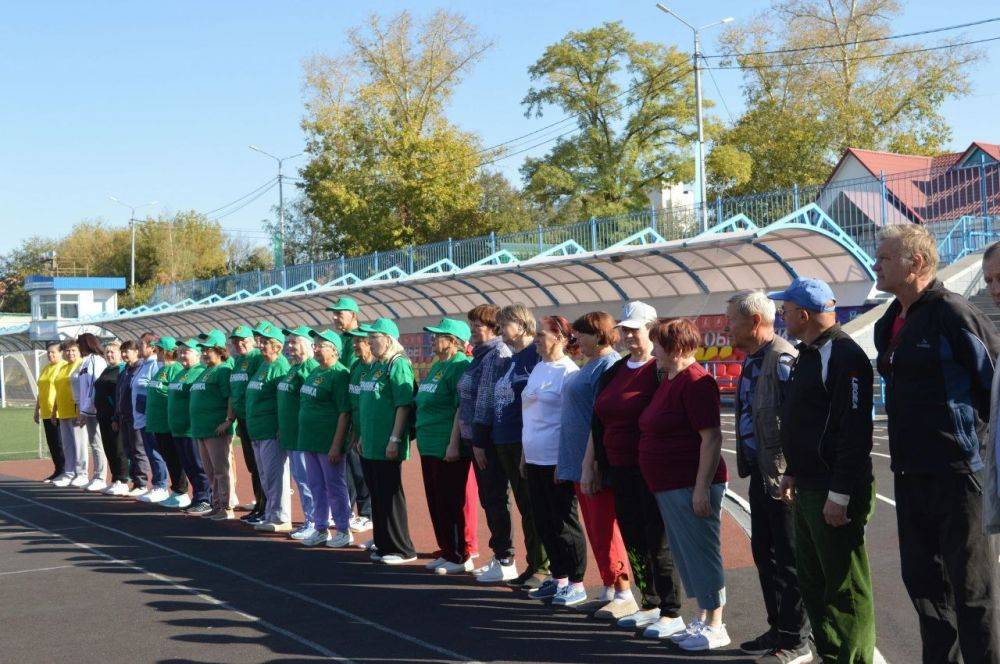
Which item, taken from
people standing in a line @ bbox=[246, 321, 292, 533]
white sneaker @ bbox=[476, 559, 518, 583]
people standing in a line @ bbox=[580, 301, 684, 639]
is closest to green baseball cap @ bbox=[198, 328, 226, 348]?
people standing in a line @ bbox=[246, 321, 292, 533]

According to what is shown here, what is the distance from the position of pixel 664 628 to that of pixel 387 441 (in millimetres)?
3435

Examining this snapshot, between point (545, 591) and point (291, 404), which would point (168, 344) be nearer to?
point (291, 404)

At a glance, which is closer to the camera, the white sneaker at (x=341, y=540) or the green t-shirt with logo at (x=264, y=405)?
the white sneaker at (x=341, y=540)

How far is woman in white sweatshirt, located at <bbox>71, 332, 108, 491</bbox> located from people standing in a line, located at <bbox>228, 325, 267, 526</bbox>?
3.97 metres

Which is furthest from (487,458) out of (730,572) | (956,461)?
(956,461)

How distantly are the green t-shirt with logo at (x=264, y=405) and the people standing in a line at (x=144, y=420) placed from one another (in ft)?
10.2

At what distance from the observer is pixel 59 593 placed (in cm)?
810

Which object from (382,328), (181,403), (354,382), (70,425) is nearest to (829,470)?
(382,328)

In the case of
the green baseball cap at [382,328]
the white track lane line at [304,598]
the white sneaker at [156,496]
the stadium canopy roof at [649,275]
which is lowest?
the white track lane line at [304,598]

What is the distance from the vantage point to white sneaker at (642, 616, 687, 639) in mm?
6223

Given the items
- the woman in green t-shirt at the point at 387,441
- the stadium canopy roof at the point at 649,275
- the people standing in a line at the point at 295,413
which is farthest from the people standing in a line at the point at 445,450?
the stadium canopy roof at the point at 649,275

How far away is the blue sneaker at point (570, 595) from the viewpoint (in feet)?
23.5

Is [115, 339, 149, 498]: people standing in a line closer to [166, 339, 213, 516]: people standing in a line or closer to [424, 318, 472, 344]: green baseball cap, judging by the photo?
[166, 339, 213, 516]: people standing in a line

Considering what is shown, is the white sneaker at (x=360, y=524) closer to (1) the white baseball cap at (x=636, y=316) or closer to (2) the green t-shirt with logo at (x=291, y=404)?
(2) the green t-shirt with logo at (x=291, y=404)
